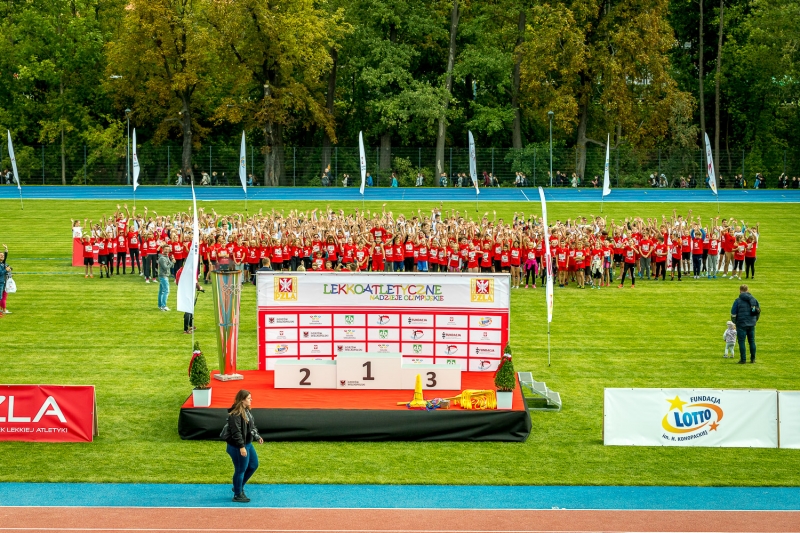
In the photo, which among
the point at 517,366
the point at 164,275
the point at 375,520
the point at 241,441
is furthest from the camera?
the point at 164,275

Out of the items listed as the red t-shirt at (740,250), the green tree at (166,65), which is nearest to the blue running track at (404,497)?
the red t-shirt at (740,250)

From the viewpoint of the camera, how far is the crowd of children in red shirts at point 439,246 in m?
31.5

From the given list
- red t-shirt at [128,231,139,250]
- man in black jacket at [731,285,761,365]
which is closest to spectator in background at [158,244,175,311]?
red t-shirt at [128,231,139,250]

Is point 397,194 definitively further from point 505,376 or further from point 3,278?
point 505,376

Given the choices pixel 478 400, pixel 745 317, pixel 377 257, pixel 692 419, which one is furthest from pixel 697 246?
pixel 478 400

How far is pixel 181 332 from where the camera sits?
2497 centimetres

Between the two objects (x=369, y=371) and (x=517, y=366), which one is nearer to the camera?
(x=369, y=371)

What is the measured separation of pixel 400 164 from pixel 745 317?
→ 42751 millimetres

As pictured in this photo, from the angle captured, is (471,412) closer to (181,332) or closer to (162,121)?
(181,332)

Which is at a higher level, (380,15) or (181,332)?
(380,15)

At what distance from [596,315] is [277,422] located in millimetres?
13577

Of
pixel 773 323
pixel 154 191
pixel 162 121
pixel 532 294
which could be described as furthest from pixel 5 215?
pixel 773 323

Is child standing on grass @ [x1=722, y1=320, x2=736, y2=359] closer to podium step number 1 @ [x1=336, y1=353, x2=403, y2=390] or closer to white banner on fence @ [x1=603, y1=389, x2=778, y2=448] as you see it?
white banner on fence @ [x1=603, y1=389, x2=778, y2=448]

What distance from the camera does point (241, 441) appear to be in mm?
13266
